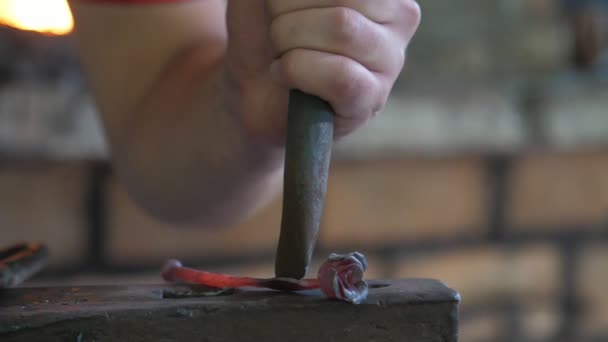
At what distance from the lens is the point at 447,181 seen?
1424 mm

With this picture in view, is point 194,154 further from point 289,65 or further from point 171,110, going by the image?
point 289,65

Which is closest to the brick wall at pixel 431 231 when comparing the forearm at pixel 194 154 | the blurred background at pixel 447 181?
the blurred background at pixel 447 181

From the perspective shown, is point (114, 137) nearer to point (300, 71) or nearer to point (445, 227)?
point (300, 71)

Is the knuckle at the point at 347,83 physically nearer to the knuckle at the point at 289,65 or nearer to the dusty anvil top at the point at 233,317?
the knuckle at the point at 289,65

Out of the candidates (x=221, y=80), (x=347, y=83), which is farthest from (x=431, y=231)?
(x=347, y=83)

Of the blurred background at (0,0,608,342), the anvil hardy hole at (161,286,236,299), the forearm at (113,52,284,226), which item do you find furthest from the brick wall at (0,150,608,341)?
the anvil hardy hole at (161,286,236,299)

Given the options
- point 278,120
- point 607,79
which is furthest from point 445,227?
point 278,120

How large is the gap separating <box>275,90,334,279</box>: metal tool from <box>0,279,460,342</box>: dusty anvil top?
0.03 m

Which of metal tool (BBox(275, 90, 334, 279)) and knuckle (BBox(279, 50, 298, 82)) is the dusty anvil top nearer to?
metal tool (BBox(275, 90, 334, 279))

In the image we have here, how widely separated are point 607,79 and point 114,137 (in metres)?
1.07

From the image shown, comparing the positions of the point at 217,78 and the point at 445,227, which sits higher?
the point at 217,78

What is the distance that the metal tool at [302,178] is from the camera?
445 millimetres

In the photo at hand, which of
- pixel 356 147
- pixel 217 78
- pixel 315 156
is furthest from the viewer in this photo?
pixel 356 147

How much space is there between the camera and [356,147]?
124 centimetres
